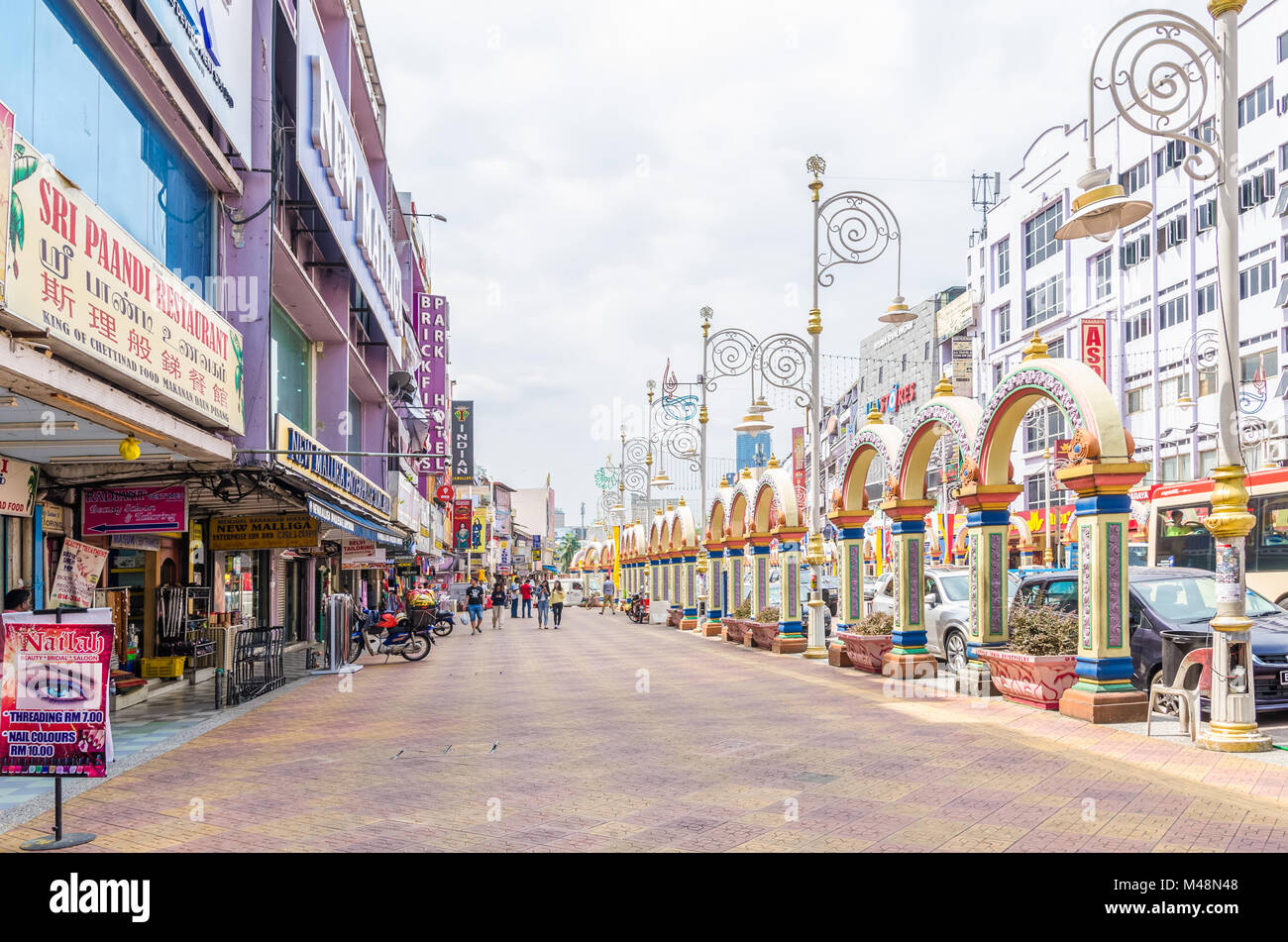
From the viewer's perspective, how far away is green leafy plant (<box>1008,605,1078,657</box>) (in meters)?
12.5

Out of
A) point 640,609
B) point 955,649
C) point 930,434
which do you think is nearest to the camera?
point 930,434

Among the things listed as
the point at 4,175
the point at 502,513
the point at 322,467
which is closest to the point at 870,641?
the point at 322,467

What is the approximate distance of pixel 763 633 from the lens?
78.2 ft

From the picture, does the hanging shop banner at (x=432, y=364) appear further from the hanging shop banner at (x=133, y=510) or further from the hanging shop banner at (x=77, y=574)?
the hanging shop banner at (x=77, y=574)

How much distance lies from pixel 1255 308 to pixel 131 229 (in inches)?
1387

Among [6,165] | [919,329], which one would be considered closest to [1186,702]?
[6,165]

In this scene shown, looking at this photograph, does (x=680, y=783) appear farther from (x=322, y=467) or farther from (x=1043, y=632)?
(x=322, y=467)

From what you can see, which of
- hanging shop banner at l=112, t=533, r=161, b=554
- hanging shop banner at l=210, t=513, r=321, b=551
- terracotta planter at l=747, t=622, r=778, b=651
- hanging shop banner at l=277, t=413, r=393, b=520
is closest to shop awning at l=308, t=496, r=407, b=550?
hanging shop banner at l=210, t=513, r=321, b=551

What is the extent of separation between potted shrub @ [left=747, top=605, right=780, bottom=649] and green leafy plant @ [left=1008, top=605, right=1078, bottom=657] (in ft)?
33.1

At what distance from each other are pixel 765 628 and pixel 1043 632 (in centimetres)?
1131

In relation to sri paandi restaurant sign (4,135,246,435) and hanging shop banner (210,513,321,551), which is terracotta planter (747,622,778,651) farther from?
sri paandi restaurant sign (4,135,246,435)

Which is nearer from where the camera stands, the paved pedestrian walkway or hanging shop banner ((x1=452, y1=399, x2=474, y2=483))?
the paved pedestrian walkway

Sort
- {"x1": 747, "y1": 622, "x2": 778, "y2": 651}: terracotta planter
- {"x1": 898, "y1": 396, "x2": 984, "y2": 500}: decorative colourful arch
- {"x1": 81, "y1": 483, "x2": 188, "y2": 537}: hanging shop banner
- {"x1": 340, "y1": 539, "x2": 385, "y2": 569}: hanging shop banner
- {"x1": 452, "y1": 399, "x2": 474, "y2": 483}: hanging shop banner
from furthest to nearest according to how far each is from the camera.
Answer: {"x1": 452, "y1": 399, "x2": 474, "y2": 483}: hanging shop banner, {"x1": 340, "y1": 539, "x2": 385, "y2": 569}: hanging shop banner, {"x1": 747, "y1": 622, "x2": 778, "y2": 651}: terracotta planter, {"x1": 898, "y1": 396, "x2": 984, "y2": 500}: decorative colourful arch, {"x1": 81, "y1": 483, "x2": 188, "y2": 537}: hanging shop banner

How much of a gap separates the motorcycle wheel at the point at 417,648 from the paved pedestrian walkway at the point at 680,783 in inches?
312
